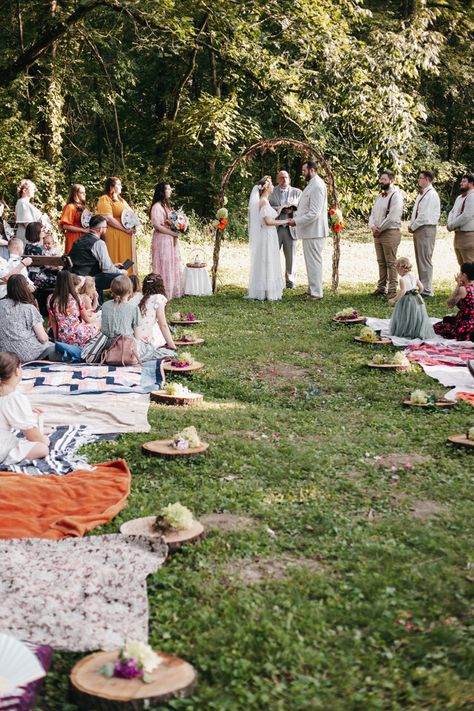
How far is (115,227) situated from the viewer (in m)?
13.6

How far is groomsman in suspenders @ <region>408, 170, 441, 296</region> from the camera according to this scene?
A: 13703 millimetres

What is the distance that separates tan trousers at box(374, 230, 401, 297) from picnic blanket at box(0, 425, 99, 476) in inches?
327

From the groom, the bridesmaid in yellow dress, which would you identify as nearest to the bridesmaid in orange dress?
the bridesmaid in yellow dress

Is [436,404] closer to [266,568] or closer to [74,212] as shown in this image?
[266,568]

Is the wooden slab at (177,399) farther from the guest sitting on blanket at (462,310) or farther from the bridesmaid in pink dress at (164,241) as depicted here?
the bridesmaid in pink dress at (164,241)

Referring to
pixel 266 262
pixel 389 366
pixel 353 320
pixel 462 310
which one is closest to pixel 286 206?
pixel 266 262

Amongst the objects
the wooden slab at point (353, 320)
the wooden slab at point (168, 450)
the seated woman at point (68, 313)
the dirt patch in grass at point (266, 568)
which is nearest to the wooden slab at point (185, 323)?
the wooden slab at point (353, 320)

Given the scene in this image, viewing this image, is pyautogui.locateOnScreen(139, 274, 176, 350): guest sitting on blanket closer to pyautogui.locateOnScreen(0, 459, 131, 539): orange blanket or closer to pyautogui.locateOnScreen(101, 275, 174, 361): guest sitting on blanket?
pyautogui.locateOnScreen(101, 275, 174, 361): guest sitting on blanket

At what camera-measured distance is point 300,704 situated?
10.5 ft

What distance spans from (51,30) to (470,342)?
1179 cm

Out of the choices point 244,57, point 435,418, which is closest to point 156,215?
point 244,57

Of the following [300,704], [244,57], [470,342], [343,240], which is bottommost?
[300,704]

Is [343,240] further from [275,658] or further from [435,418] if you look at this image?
[275,658]

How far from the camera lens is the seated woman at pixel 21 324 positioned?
8883mm
